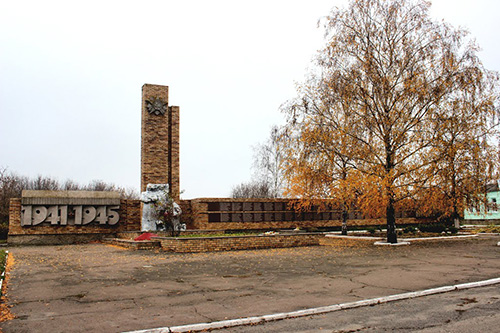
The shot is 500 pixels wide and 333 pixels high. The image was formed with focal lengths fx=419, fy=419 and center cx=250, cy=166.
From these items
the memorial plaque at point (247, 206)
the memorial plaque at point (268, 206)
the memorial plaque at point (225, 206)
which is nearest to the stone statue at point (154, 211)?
the memorial plaque at point (225, 206)

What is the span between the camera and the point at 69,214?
26078mm

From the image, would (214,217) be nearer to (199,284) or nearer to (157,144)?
(157,144)

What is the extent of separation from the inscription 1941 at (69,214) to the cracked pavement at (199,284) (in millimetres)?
11183

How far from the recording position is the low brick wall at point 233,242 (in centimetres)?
1798

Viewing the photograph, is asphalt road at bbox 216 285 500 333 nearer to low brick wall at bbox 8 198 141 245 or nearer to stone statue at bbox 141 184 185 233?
stone statue at bbox 141 184 185 233

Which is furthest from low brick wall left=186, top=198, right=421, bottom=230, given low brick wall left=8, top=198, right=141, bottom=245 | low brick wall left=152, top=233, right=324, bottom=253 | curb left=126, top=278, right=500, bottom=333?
curb left=126, top=278, right=500, bottom=333

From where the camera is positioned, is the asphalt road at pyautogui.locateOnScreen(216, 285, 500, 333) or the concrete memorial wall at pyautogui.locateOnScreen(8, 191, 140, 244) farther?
the concrete memorial wall at pyautogui.locateOnScreen(8, 191, 140, 244)

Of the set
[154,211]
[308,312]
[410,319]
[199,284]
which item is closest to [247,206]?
[154,211]

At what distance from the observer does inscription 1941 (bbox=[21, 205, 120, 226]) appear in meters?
25.0

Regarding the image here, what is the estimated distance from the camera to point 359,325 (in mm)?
6031

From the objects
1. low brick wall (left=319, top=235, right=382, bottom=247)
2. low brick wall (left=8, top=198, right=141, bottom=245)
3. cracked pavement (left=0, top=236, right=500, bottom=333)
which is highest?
low brick wall (left=8, top=198, right=141, bottom=245)

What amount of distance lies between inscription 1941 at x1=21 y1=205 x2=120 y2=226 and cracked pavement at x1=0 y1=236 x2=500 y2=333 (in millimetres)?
11183

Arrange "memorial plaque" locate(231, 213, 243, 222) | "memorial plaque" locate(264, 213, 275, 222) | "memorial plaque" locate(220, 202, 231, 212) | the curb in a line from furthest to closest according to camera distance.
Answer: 1. "memorial plaque" locate(264, 213, 275, 222)
2. "memorial plaque" locate(231, 213, 243, 222)
3. "memorial plaque" locate(220, 202, 231, 212)
4. the curb

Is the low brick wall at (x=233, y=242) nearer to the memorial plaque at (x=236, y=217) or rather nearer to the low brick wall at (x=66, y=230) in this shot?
the low brick wall at (x=66, y=230)
